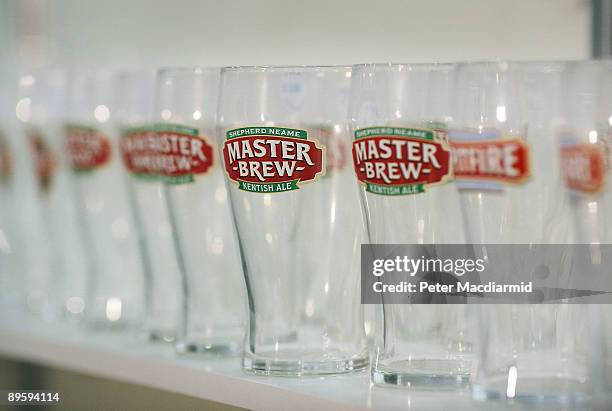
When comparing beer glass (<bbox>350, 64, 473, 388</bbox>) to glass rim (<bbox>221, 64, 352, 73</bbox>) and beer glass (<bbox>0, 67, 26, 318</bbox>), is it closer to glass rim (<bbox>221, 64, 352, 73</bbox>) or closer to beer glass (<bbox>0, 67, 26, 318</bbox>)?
glass rim (<bbox>221, 64, 352, 73</bbox>)

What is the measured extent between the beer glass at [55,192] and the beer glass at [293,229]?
35cm

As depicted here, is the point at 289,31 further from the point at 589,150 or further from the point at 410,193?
the point at 589,150

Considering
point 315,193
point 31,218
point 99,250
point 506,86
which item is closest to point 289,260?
point 315,193

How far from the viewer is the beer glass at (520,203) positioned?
74 centimetres

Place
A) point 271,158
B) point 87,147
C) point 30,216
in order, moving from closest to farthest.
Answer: point 271,158 → point 87,147 → point 30,216

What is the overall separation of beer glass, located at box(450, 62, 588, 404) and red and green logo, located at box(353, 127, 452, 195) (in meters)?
0.03

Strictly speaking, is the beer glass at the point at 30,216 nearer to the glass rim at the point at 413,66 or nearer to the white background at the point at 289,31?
the white background at the point at 289,31

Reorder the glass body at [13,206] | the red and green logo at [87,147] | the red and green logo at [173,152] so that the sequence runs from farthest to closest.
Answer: the glass body at [13,206], the red and green logo at [87,147], the red and green logo at [173,152]

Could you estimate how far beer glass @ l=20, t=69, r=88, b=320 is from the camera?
120 cm

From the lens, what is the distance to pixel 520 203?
75 cm

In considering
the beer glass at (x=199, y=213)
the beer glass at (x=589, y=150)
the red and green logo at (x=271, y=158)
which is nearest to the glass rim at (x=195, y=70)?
the beer glass at (x=199, y=213)

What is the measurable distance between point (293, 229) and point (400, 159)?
0.14 m

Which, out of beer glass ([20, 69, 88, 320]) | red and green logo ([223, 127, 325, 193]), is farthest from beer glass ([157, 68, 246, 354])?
beer glass ([20, 69, 88, 320])

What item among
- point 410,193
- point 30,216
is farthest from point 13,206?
point 410,193
